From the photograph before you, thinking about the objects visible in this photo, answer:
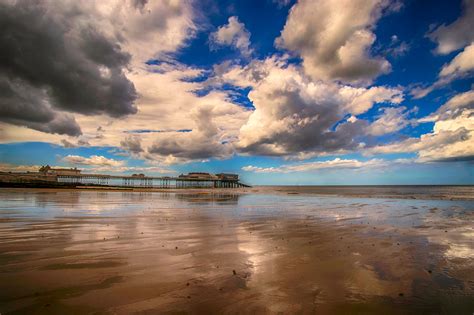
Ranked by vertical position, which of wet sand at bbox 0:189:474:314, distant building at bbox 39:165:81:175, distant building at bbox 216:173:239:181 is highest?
distant building at bbox 39:165:81:175

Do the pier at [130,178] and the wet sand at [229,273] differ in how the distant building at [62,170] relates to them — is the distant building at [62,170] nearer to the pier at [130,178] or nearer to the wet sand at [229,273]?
the pier at [130,178]

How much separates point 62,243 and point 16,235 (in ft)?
8.98

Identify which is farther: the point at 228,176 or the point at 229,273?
the point at 228,176

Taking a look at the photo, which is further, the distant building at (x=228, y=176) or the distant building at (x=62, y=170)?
the distant building at (x=228, y=176)

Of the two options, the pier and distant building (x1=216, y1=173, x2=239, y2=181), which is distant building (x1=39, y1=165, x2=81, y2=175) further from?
distant building (x1=216, y1=173, x2=239, y2=181)

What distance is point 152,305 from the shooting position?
4438 mm

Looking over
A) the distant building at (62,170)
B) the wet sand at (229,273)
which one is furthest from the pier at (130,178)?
the wet sand at (229,273)

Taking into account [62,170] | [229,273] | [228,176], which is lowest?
[229,273]

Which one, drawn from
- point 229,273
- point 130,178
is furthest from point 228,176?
point 229,273

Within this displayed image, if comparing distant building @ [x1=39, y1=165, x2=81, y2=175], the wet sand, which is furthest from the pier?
the wet sand

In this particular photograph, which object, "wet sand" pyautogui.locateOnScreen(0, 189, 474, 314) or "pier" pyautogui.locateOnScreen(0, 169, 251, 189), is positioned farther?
"pier" pyautogui.locateOnScreen(0, 169, 251, 189)

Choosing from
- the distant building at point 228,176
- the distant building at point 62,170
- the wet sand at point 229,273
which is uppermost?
the distant building at point 62,170

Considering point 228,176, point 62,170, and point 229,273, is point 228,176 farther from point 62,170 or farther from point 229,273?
point 229,273

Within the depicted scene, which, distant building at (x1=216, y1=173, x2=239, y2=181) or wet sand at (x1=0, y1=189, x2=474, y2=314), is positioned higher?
distant building at (x1=216, y1=173, x2=239, y2=181)
